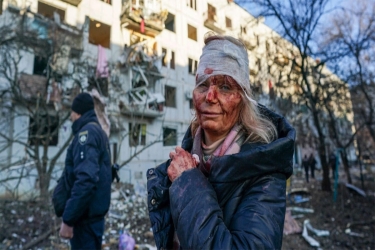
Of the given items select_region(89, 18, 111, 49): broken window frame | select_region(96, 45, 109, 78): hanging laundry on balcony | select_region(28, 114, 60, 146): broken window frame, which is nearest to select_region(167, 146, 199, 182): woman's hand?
select_region(89, 18, 111, 49): broken window frame

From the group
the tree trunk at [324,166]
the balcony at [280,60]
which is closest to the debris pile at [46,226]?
the tree trunk at [324,166]

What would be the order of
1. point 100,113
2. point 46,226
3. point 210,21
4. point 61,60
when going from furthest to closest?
point 61,60
point 46,226
point 100,113
point 210,21

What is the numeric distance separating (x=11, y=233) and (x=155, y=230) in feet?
17.0

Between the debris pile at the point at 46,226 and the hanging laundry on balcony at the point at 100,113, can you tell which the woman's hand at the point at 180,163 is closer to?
the hanging laundry on balcony at the point at 100,113

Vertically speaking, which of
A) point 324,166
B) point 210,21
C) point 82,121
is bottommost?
point 324,166

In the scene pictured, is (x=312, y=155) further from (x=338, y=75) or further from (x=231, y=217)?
(x=231, y=217)

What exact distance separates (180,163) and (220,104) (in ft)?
1.20

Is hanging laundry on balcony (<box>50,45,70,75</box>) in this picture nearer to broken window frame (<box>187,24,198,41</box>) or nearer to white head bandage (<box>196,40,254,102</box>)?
broken window frame (<box>187,24,198,41</box>)

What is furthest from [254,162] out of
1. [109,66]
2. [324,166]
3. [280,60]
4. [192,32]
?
[280,60]

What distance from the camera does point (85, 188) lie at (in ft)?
7.70

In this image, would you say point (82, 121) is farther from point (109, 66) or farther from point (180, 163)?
point (109, 66)

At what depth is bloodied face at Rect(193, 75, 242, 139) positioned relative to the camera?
47.6 inches

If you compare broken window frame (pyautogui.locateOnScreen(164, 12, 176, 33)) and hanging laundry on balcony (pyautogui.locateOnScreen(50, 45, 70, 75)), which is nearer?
broken window frame (pyautogui.locateOnScreen(164, 12, 176, 33))

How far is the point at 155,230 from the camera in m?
1.16
